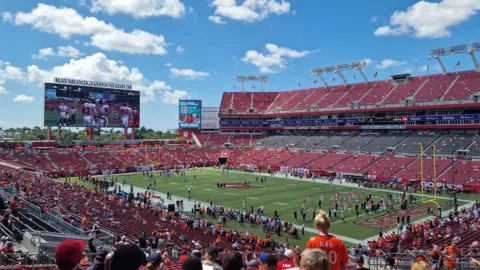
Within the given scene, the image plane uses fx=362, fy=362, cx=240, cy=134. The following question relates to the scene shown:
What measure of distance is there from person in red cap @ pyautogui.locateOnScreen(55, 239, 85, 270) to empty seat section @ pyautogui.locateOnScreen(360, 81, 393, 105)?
2570 inches

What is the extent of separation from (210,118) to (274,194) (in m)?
55.7

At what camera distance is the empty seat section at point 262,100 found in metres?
86.5

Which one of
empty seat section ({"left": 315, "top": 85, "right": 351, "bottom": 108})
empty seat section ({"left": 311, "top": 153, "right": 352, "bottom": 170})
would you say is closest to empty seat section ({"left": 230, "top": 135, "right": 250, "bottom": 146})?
empty seat section ({"left": 315, "top": 85, "right": 351, "bottom": 108})

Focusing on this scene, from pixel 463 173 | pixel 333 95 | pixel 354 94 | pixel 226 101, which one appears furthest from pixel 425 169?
pixel 226 101

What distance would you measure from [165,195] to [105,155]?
2863cm

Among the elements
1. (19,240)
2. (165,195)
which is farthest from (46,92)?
(19,240)

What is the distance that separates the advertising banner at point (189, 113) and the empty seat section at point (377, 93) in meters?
39.0

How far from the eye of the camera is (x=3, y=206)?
49.8 ft

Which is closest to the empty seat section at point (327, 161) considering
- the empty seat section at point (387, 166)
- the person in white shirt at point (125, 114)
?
the empty seat section at point (387, 166)

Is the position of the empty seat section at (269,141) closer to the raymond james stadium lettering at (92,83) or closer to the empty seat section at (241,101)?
the empty seat section at (241,101)

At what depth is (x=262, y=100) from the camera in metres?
89.3

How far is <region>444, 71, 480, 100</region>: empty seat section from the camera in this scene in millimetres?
52000

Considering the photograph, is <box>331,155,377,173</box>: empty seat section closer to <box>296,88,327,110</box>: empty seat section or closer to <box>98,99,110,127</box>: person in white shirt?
<box>296,88,327,110</box>: empty seat section

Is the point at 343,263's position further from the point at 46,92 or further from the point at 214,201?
the point at 46,92
